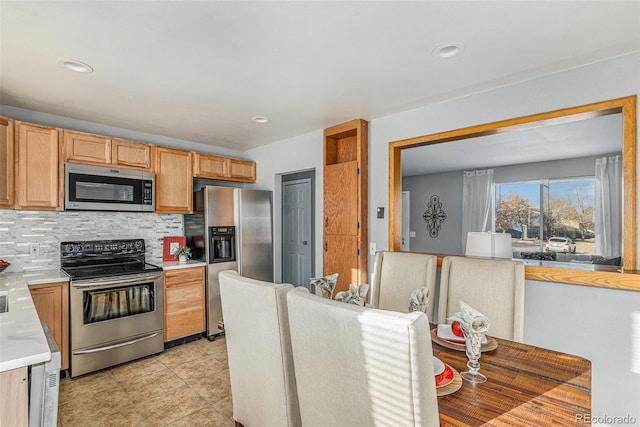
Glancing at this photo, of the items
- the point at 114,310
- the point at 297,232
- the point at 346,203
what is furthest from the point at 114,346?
Result: the point at 297,232

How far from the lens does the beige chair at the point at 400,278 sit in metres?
2.20

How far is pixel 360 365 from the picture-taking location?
3.16 ft

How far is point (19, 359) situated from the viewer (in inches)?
43.0

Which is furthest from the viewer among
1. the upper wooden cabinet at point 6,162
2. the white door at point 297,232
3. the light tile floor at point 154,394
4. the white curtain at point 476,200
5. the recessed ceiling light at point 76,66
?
the white curtain at point 476,200

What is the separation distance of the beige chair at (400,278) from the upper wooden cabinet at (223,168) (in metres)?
2.53

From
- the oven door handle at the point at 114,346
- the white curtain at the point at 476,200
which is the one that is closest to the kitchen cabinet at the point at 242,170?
the oven door handle at the point at 114,346

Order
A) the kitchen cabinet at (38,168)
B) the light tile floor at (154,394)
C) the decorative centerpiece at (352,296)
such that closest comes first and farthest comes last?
the decorative centerpiece at (352,296), the light tile floor at (154,394), the kitchen cabinet at (38,168)

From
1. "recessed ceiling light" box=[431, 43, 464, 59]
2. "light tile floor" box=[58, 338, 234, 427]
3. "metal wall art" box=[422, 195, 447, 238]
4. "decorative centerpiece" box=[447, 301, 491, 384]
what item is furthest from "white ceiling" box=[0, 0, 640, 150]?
"metal wall art" box=[422, 195, 447, 238]

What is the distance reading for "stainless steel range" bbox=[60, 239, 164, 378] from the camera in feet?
8.96

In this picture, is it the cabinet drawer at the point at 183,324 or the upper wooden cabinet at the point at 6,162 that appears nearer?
the upper wooden cabinet at the point at 6,162

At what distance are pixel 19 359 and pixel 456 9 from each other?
2269 millimetres

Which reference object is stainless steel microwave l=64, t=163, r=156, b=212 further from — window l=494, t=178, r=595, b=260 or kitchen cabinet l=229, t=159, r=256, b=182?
window l=494, t=178, r=595, b=260

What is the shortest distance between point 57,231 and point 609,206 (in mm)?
7232
